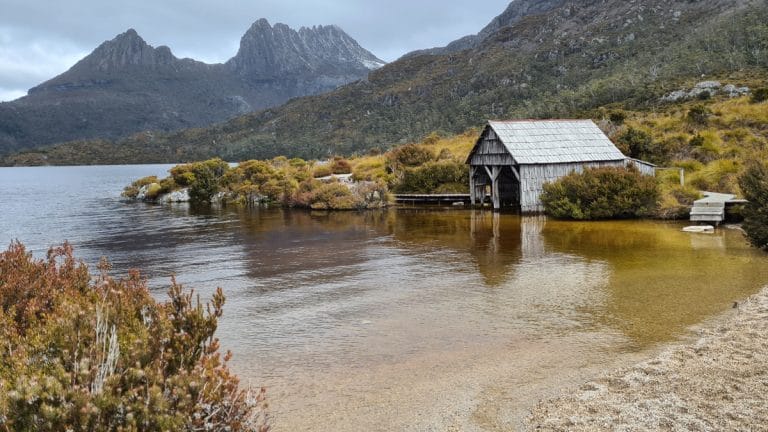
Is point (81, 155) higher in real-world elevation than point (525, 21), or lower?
lower

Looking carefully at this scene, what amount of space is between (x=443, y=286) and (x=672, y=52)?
287 feet

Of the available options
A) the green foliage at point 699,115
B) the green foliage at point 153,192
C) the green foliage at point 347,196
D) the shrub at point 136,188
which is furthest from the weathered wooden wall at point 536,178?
the shrub at point 136,188

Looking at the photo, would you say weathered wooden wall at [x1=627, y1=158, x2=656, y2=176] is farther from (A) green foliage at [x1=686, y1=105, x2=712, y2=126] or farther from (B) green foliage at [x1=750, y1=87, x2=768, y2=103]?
(B) green foliage at [x1=750, y1=87, x2=768, y2=103]

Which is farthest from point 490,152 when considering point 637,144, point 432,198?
point 637,144

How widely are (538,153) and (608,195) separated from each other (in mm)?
5059

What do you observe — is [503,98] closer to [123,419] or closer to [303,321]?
[303,321]

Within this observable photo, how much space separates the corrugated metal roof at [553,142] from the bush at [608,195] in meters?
2.69

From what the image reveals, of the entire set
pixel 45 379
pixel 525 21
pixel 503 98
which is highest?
pixel 525 21

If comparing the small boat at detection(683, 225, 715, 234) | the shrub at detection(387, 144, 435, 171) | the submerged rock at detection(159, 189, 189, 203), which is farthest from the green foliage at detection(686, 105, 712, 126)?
the submerged rock at detection(159, 189, 189, 203)

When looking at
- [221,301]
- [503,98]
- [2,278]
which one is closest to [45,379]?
[221,301]

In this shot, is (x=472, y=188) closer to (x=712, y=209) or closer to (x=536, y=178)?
(x=536, y=178)

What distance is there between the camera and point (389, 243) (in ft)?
77.2

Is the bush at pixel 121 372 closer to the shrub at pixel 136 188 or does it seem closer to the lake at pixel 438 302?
the lake at pixel 438 302

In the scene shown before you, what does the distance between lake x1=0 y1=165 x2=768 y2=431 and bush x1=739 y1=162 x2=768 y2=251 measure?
821mm
